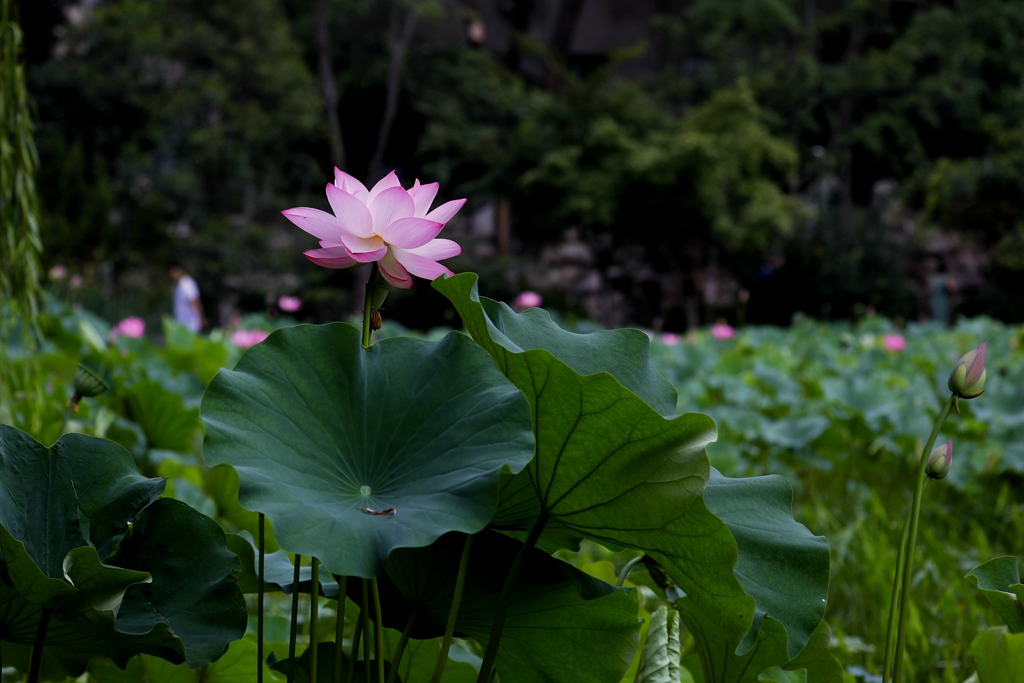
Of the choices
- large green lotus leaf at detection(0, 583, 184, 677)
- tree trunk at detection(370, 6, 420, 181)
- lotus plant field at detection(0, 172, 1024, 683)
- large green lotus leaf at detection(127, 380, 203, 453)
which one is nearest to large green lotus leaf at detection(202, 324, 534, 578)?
lotus plant field at detection(0, 172, 1024, 683)

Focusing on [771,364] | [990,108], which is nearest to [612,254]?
[990,108]

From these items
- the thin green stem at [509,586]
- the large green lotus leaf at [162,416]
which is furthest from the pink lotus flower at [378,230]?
the large green lotus leaf at [162,416]

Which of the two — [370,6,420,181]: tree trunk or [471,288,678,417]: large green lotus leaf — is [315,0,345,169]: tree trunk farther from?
[471,288,678,417]: large green lotus leaf

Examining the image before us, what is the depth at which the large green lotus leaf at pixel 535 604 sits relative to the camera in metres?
0.53

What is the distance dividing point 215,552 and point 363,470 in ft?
0.31

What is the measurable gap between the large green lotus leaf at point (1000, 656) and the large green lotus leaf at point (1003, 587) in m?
0.02

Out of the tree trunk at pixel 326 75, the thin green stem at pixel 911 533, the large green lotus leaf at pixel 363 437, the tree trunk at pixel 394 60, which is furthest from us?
the tree trunk at pixel 394 60

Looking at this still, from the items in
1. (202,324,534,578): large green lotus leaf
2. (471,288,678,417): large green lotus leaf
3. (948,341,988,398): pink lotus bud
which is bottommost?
(202,324,534,578): large green lotus leaf

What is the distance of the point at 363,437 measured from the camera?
53 cm

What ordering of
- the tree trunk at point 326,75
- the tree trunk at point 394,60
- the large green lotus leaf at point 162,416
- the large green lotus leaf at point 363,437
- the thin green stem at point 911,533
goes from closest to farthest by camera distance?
the large green lotus leaf at point 363,437 → the thin green stem at point 911,533 → the large green lotus leaf at point 162,416 → the tree trunk at point 326,75 → the tree trunk at point 394,60

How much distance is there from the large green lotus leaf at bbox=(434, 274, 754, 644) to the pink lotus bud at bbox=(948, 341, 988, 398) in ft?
0.78

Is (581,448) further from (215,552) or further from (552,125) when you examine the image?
(552,125)

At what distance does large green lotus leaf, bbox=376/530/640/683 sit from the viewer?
0.53m

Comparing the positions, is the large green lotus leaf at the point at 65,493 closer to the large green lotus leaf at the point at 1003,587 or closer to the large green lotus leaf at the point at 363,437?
the large green lotus leaf at the point at 363,437
